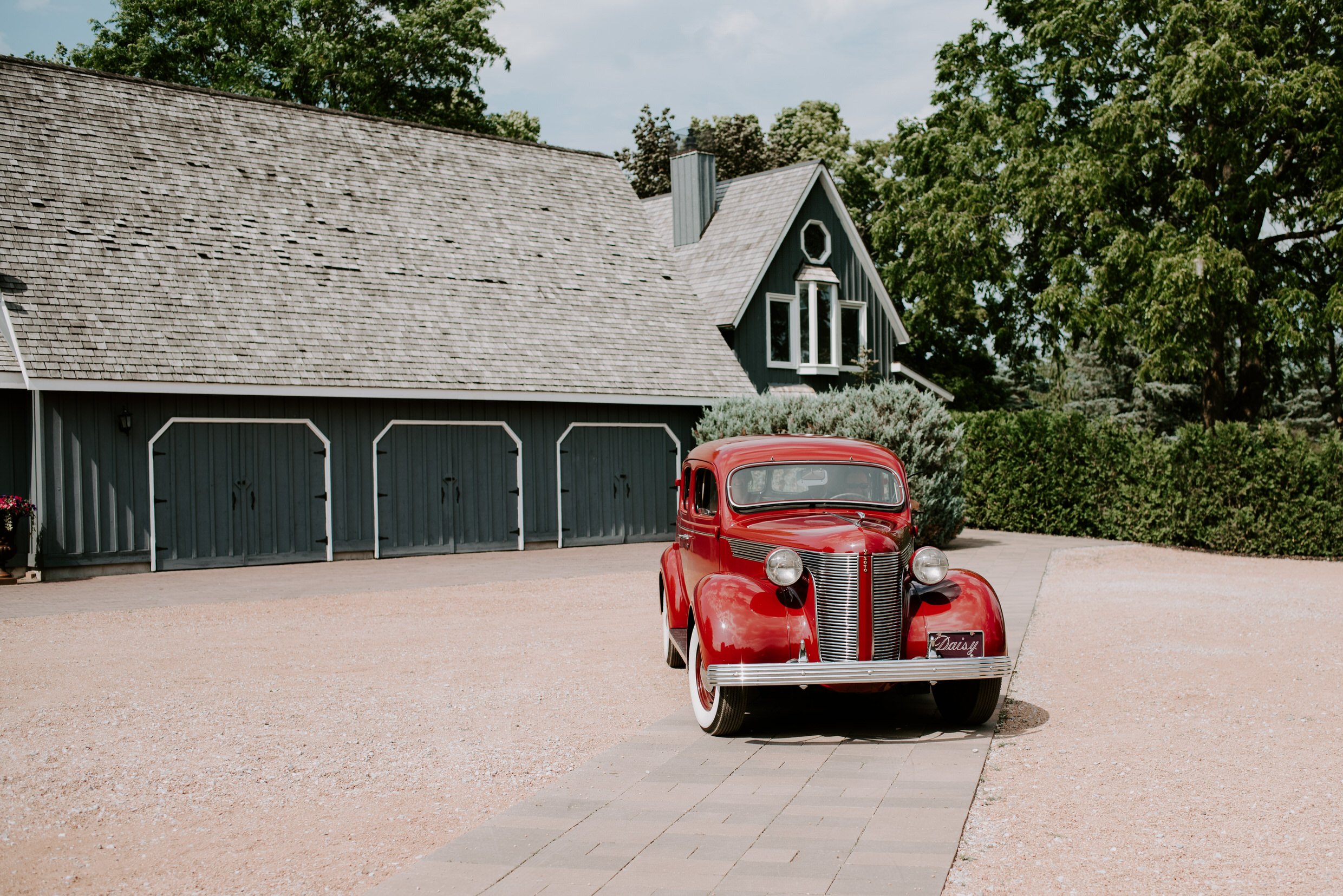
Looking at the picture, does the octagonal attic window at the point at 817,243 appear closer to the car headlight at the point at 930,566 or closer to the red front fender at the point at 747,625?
the car headlight at the point at 930,566

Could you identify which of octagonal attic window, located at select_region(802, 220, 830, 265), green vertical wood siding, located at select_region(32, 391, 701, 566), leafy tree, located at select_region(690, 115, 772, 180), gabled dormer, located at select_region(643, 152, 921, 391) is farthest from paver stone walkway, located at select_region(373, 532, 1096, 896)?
leafy tree, located at select_region(690, 115, 772, 180)

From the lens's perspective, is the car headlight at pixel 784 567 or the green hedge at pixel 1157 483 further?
the green hedge at pixel 1157 483

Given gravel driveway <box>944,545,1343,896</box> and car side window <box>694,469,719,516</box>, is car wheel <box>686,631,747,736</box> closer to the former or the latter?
car side window <box>694,469,719,516</box>

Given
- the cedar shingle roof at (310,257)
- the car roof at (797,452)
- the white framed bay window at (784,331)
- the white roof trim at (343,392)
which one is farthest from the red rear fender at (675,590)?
the white framed bay window at (784,331)

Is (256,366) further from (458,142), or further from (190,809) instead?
(190,809)

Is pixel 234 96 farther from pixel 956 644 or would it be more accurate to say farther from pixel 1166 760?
pixel 1166 760

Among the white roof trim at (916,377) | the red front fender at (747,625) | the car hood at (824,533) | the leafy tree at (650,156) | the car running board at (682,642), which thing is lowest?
the car running board at (682,642)

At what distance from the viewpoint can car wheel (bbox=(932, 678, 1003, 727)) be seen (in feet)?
23.9

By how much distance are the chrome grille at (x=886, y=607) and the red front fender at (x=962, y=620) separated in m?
0.10

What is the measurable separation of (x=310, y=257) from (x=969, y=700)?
16494mm

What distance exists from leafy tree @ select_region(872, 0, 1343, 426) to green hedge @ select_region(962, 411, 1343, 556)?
497 cm

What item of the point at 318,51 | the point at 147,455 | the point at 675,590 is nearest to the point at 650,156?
the point at 318,51

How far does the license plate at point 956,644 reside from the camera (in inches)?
281

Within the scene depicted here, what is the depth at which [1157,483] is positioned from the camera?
20.9 meters
